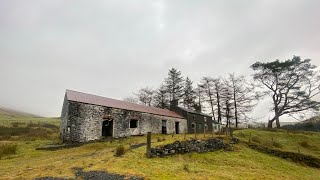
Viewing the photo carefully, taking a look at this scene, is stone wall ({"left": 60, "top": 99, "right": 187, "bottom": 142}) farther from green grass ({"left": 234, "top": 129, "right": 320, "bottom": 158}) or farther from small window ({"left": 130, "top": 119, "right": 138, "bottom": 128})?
green grass ({"left": 234, "top": 129, "right": 320, "bottom": 158})

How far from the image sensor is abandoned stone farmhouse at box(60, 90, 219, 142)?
22188 mm

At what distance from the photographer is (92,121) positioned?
23.4 metres

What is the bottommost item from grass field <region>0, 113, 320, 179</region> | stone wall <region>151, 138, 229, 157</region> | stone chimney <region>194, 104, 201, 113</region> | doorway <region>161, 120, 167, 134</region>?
grass field <region>0, 113, 320, 179</region>

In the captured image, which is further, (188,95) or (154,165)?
(188,95)

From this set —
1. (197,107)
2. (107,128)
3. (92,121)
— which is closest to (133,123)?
(107,128)

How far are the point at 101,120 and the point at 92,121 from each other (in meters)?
1.14

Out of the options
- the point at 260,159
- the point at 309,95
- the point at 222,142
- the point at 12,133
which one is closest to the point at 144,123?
the point at 222,142

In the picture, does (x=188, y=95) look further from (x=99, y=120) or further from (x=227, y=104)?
(x=99, y=120)

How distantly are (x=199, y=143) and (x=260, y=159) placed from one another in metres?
4.64

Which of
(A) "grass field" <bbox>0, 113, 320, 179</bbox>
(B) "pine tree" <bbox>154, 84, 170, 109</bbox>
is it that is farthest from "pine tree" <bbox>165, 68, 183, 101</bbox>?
(A) "grass field" <bbox>0, 113, 320, 179</bbox>

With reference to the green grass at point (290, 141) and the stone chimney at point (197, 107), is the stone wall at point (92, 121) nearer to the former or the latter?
the green grass at point (290, 141)

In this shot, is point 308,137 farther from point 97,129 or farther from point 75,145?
point 75,145

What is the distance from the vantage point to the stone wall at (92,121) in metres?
22.0

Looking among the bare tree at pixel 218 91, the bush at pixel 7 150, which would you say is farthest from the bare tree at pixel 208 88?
the bush at pixel 7 150
